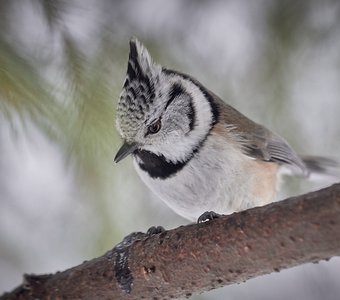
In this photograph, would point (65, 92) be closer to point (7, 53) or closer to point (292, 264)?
point (7, 53)

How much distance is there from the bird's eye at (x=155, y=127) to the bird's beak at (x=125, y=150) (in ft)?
0.16

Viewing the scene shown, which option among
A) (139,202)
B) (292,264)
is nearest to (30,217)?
(139,202)

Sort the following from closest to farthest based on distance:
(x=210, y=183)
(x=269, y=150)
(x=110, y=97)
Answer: (x=110, y=97)
(x=210, y=183)
(x=269, y=150)

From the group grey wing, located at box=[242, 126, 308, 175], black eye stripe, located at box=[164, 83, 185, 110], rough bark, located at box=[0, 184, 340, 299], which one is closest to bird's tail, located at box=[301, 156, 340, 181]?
grey wing, located at box=[242, 126, 308, 175]

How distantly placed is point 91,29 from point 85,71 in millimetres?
79

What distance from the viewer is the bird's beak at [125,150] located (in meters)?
1.29

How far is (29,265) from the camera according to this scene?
157cm

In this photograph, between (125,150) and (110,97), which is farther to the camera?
(125,150)

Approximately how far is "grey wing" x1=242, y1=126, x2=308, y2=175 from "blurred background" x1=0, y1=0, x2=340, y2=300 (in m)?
→ 0.05

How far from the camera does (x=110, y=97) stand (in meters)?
1.12

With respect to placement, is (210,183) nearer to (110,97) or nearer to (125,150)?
(125,150)

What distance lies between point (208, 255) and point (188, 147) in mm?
501

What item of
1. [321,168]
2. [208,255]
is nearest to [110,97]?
[208,255]

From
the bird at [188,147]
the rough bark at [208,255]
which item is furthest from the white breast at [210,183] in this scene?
the rough bark at [208,255]
